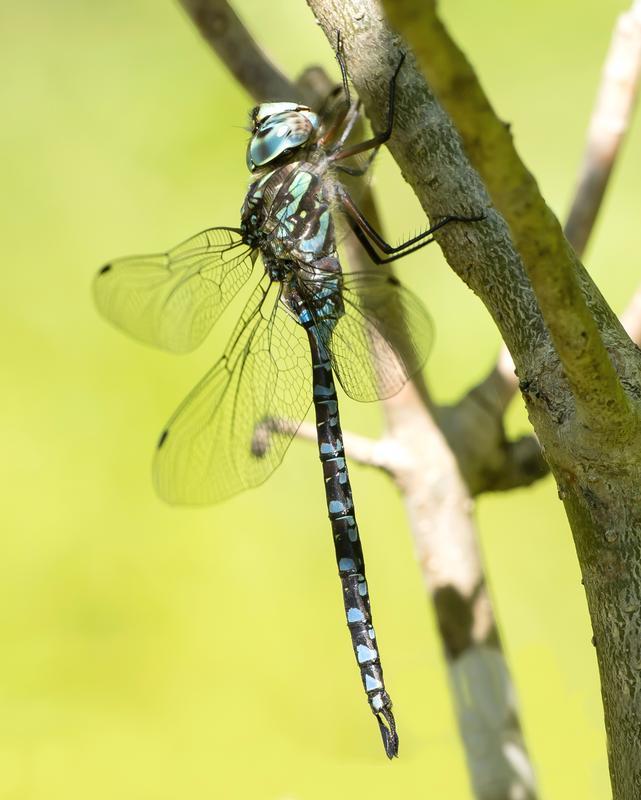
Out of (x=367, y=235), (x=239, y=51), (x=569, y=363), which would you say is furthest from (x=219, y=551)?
(x=569, y=363)

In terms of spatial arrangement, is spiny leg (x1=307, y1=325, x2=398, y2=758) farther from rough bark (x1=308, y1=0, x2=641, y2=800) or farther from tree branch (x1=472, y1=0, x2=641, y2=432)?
rough bark (x1=308, y1=0, x2=641, y2=800)

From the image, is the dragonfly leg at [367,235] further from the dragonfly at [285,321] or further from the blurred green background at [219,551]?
the blurred green background at [219,551]

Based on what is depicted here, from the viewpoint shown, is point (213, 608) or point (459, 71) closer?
point (459, 71)

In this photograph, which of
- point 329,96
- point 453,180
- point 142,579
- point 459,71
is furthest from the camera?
point 142,579

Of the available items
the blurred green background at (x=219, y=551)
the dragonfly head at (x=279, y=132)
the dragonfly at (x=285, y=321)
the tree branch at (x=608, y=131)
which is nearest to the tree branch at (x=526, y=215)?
the dragonfly at (x=285, y=321)

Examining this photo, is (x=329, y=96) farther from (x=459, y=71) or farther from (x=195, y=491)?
(x=459, y=71)

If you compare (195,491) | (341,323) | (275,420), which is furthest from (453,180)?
(195,491)

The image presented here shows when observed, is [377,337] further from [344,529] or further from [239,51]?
[239,51]
